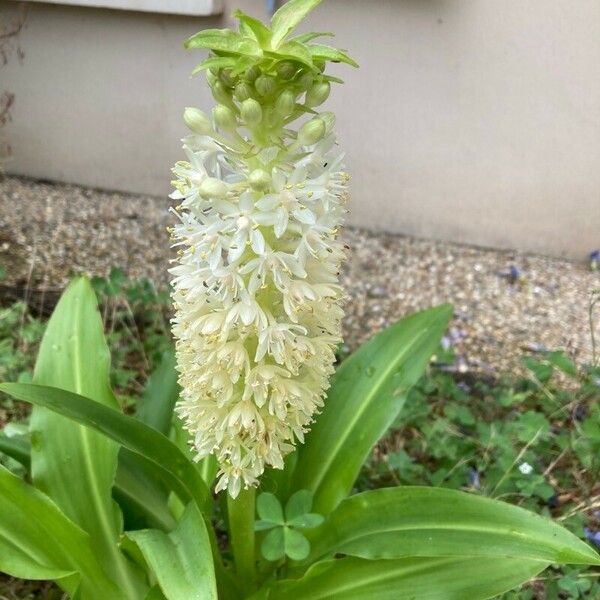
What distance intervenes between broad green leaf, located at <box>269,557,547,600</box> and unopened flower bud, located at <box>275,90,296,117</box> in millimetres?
1032

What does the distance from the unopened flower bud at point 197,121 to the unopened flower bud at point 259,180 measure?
156 millimetres

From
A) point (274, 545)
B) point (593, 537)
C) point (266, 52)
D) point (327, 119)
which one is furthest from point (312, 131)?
point (593, 537)

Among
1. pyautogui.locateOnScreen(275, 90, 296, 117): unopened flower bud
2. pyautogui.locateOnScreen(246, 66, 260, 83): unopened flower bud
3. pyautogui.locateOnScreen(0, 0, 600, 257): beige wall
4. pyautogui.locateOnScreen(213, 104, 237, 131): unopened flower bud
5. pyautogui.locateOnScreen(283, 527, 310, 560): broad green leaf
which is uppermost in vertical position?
pyautogui.locateOnScreen(0, 0, 600, 257): beige wall

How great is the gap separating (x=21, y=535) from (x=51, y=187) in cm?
378

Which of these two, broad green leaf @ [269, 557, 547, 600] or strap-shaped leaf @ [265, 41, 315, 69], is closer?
strap-shaped leaf @ [265, 41, 315, 69]

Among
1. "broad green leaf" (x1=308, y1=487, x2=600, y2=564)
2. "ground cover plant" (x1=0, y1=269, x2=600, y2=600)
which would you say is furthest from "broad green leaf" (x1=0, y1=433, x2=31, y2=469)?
"broad green leaf" (x1=308, y1=487, x2=600, y2=564)

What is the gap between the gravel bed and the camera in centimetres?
383

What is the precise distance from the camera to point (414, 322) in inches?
84.8

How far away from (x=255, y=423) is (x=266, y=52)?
28.3 inches

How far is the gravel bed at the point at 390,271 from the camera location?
383cm

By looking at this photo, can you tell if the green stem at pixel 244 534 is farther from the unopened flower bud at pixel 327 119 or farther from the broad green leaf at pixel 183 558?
the unopened flower bud at pixel 327 119

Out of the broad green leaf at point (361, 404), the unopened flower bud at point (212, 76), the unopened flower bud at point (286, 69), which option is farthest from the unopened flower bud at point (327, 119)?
the broad green leaf at point (361, 404)

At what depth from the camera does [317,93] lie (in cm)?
135

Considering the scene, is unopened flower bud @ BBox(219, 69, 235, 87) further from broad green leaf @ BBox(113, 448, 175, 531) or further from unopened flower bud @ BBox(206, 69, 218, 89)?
broad green leaf @ BBox(113, 448, 175, 531)
